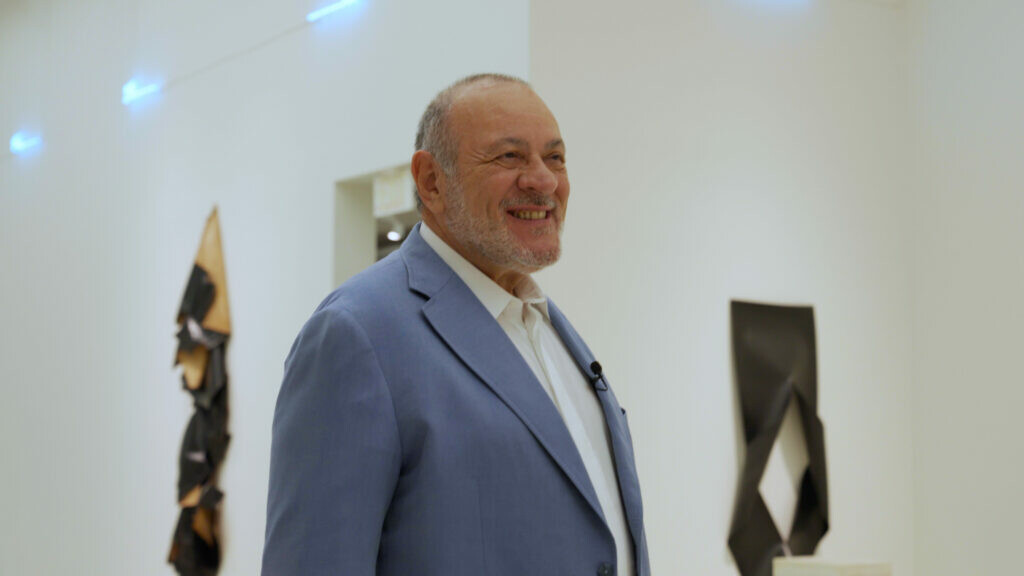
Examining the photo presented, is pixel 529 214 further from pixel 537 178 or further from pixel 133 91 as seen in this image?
pixel 133 91

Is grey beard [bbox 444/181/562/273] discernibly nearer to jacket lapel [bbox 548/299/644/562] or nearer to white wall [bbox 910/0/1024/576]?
jacket lapel [bbox 548/299/644/562]

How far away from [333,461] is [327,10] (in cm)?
447

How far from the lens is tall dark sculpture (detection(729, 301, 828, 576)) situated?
5074 millimetres

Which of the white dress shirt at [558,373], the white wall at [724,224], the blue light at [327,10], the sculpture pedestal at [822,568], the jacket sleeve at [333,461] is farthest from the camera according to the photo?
the blue light at [327,10]

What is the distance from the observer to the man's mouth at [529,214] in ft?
6.61

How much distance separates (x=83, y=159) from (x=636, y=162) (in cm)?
233

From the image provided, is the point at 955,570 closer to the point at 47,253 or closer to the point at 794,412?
the point at 794,412

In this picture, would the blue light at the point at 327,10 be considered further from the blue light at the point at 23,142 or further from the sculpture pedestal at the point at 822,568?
the sculpture pedestal at the point at 822,568

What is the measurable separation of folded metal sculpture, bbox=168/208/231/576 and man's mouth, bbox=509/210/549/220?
14.9 ft

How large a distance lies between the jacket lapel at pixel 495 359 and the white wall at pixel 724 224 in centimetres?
269

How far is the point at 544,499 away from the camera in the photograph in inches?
69.7

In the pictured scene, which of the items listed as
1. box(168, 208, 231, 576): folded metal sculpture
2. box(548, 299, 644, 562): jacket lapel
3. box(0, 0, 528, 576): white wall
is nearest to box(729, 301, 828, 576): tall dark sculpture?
box(0, 0, 528, 576): white wall

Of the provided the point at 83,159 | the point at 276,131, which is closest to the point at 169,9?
the point at 276,131

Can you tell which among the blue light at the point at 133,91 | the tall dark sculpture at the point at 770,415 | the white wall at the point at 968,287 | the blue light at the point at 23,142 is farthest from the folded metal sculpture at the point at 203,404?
the white wall at the point at 968,287
